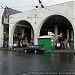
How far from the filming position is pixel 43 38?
139 feet

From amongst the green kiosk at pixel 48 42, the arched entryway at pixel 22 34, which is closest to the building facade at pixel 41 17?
the arched entryway at pixel 22 34

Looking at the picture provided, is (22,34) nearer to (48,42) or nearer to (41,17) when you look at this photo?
(41,17)

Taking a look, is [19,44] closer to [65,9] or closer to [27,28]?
[27,28]

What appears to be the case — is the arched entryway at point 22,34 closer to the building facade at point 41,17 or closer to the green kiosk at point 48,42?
the building facade at point 41,17

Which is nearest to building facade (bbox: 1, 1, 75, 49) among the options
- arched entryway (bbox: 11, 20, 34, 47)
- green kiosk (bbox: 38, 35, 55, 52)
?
arched entryway (bbox: 11, 20, 34, 47)

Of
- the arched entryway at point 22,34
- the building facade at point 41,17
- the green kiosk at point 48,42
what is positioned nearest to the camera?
the building facade at point 41,17

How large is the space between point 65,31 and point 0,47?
2029 centimetres

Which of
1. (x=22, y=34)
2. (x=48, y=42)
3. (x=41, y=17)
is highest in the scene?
(x=41, y=17)

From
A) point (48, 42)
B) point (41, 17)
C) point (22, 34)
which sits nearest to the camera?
point (48, 42)

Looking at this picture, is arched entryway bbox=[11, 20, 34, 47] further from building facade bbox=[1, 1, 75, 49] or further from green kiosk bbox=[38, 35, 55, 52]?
green kiosk bbox=[38, 35, 55, 52]

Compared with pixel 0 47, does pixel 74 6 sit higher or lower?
higher

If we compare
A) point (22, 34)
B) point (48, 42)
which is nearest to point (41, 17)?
point (48, 42)

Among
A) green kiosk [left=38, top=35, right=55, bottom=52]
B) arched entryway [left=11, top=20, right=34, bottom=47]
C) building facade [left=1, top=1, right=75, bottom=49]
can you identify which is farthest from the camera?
arched entryway [left=11, top=20, right=34, bottom=47]

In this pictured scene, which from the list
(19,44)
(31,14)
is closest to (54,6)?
(31,14)
